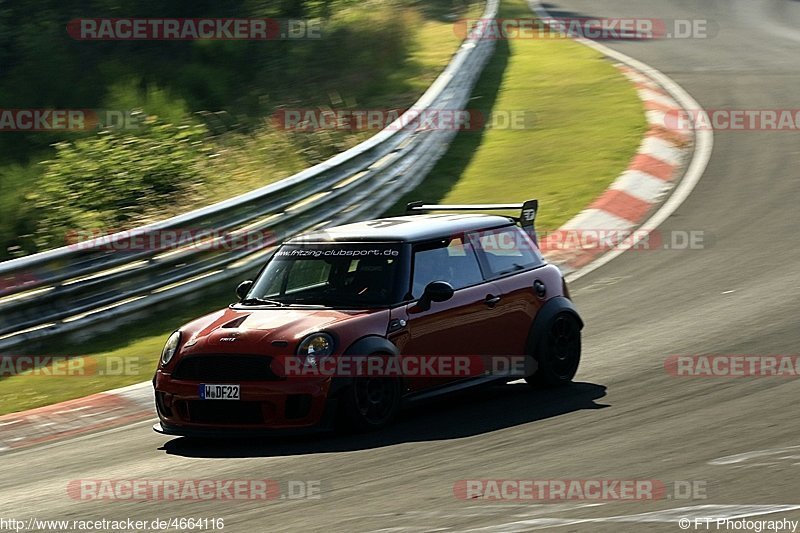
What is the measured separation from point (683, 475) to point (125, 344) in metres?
6.60

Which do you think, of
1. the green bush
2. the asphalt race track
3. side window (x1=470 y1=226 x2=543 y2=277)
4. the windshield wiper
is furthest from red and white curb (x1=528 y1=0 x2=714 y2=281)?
the green bush

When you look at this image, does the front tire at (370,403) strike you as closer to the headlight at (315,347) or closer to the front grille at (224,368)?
the headlight at (315,347)

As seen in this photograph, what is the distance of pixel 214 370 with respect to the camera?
26.3 ft

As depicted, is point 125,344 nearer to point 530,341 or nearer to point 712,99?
point 530,341

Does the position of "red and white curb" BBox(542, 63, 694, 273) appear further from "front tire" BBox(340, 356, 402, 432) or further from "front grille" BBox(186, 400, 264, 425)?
"front grille" BBox(186, 400, 264, 425)

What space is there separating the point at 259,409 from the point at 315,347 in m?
0.53

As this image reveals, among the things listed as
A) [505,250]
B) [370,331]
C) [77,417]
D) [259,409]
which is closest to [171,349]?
[259,409]

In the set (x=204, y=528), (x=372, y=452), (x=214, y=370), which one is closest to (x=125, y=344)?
(x=214, y=370)

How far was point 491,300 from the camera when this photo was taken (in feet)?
29.1

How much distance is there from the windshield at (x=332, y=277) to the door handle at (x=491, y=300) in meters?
0.74

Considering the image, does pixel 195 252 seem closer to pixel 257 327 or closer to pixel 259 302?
pixel 259 302

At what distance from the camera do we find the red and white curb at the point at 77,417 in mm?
9234

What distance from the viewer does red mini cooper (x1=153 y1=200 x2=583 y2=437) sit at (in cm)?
782

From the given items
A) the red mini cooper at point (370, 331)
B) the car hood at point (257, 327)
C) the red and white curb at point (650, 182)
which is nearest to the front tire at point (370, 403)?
the red mini cooper at point (370, 331)
